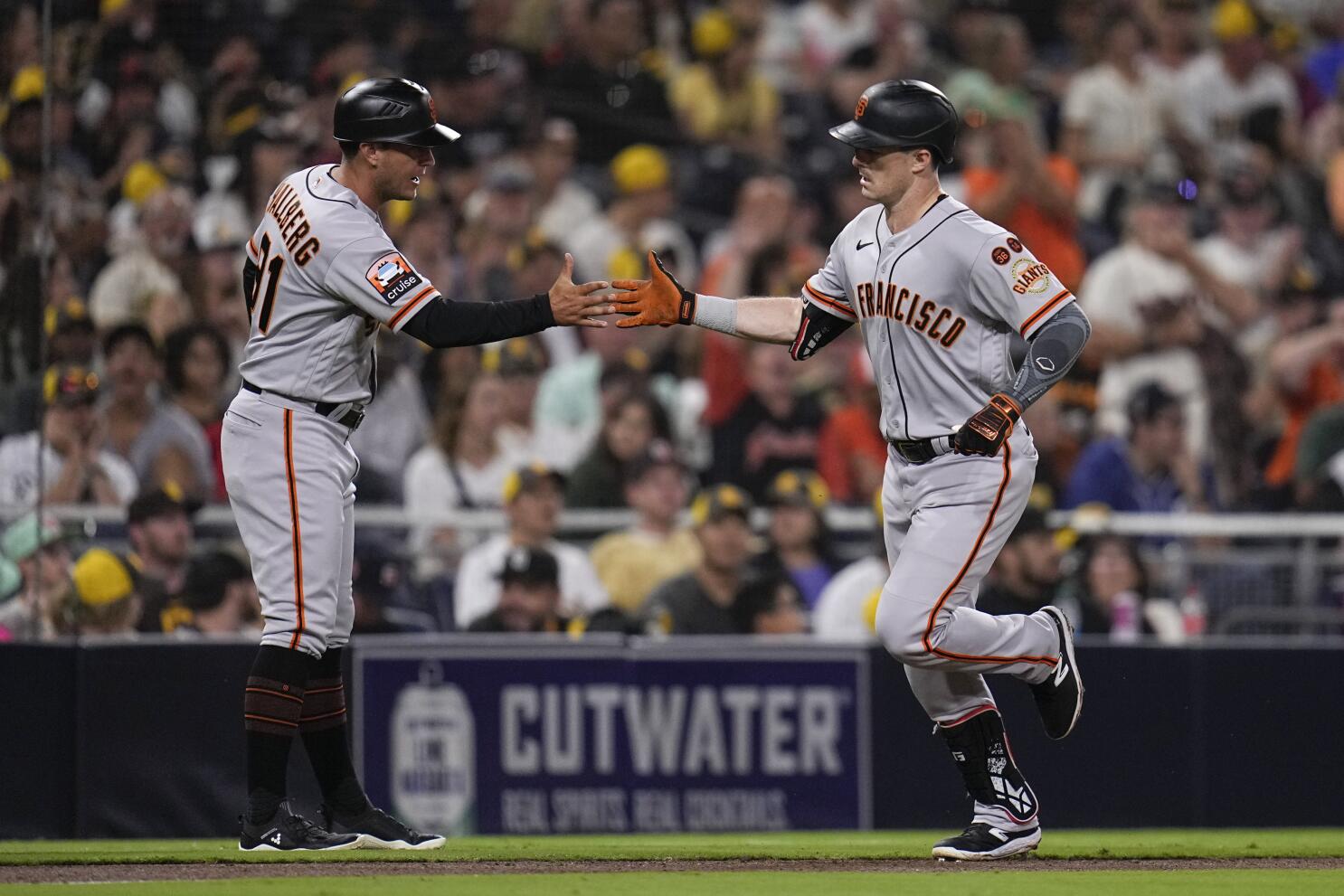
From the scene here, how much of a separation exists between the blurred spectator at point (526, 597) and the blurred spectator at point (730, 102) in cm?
484

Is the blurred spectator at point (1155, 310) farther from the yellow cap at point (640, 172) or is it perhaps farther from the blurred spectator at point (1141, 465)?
the yellow cap at point (640, 172)

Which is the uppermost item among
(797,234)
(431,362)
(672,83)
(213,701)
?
(672,83)

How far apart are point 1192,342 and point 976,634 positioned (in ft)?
19.7

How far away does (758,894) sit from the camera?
15.7 feet

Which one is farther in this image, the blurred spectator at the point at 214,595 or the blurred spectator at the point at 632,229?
the blurred spectator at the point at 632,229

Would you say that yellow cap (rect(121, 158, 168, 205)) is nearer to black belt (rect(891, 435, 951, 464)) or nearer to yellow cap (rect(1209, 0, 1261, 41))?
black belt (rect(891, 435, 951, 464))

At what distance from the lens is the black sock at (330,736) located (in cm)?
580

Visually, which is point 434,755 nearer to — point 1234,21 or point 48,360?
point 48,360

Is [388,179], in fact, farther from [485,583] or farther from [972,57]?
[972,57]

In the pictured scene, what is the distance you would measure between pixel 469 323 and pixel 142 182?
5.43 meters

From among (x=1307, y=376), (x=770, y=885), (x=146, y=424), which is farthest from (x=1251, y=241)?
(x=770, y=885)

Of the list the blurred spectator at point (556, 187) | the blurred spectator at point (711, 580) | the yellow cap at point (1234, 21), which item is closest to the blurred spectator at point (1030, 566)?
the blurred spectator at point (711, 580)

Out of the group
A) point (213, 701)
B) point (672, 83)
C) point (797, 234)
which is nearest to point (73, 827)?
point (213, 701)

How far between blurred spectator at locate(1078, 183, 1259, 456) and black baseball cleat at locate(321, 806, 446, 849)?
5.82 meters
